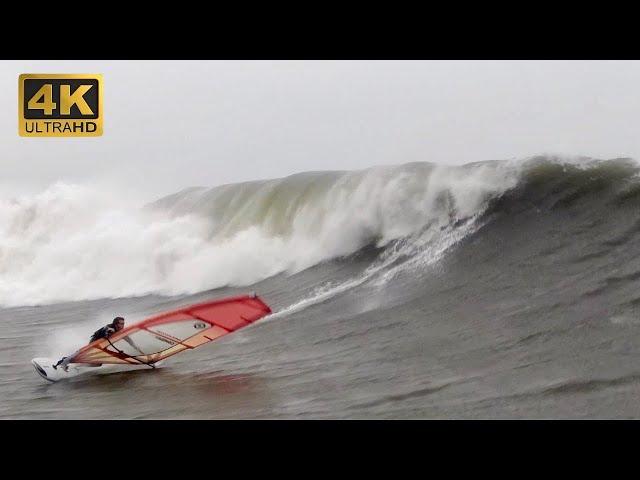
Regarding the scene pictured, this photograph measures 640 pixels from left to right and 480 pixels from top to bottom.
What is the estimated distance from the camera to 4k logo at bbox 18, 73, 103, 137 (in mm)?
2674

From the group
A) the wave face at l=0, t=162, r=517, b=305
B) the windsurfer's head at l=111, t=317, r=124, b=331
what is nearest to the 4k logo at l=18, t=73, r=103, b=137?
the wave face at l=0, t=162, r=517, b=305

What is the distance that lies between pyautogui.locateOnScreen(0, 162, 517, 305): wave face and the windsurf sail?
0.10 m

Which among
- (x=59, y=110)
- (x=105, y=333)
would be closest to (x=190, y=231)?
(x=105, y=333)

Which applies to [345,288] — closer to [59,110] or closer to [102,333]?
[102,333]

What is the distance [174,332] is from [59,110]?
1.06m

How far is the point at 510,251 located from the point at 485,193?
0.32m

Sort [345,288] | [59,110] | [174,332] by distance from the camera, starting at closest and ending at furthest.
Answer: [59,110], [174,332], [345,288]

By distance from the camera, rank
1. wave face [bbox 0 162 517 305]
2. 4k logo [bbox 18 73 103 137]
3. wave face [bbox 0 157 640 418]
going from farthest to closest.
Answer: wave face [bbox 0 162 517 305], 4k logo [bbox 18 73 103 137], wave face [bbox 0 157 640 418]

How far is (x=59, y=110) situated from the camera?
2.69 metres

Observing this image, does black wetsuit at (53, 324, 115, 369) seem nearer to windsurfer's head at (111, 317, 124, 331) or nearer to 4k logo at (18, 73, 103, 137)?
windsurfer's head at (111, 317, 124, 331)

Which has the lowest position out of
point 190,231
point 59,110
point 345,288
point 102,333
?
point 102,333

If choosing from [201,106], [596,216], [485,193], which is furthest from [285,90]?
[596,216]

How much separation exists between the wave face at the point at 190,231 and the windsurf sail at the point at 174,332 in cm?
10

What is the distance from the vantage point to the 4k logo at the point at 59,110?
2.67 m
